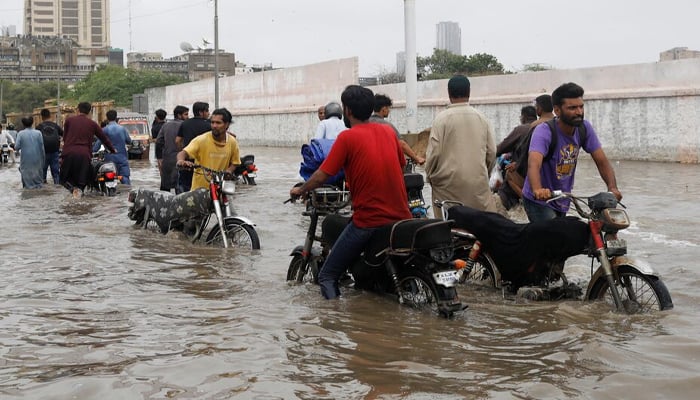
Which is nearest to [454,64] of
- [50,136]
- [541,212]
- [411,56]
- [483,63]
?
[483,63]

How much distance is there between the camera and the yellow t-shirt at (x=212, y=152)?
10.1 meters

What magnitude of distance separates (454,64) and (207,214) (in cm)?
5677

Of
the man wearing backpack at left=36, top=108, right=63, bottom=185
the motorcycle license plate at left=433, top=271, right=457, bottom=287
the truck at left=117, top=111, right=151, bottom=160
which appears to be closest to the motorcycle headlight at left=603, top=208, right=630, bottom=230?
the motorcycle license plate at left=433, top=271, right=457, bottom=287

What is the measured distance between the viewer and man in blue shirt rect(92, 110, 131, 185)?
18031 millimetres

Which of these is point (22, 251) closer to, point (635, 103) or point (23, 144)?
point (23, 144)

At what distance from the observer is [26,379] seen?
4910mm

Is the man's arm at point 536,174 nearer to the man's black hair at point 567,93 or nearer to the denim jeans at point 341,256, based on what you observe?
the man's black hair at point 567,93

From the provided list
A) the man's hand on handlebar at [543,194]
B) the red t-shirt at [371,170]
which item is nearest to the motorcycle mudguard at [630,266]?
the man's hand on handlebar at [543,194]

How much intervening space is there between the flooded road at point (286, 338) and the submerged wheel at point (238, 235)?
12 centimetres

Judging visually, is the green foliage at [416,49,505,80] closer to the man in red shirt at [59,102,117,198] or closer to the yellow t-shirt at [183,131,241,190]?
the man in red shirt at [59,102,117,198]

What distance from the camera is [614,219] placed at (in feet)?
20.0

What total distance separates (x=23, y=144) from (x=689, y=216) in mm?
12432

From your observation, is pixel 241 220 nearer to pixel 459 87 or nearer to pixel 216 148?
pixel 216 148

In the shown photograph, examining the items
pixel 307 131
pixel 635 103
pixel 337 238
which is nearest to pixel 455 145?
pixel 337 238
